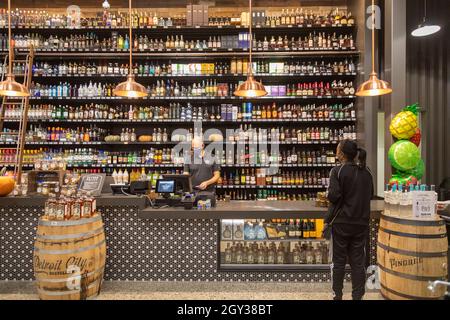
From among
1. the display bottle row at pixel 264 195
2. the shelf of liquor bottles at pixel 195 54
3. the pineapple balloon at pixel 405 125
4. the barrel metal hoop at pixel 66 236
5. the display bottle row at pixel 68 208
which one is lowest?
the barrel metal hoop at pixel 66 236

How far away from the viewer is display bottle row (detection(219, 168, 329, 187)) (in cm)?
569

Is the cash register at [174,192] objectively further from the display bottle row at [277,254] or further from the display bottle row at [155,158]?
the display bottle row at [155,158]

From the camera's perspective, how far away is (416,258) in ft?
9.39

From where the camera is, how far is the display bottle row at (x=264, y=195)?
584 cm

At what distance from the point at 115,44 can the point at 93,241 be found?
3.88 metres

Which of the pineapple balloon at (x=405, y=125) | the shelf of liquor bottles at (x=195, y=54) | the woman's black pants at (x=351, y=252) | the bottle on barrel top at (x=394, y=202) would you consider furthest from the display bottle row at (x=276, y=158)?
the woman's black pants at (x=351, y=252)

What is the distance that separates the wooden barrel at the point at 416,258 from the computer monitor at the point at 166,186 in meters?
2.26

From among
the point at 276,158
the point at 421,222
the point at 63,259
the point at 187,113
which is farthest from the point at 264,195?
the point at 63,259

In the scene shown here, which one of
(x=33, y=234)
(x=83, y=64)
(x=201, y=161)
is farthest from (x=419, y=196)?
(x=83, y=64)

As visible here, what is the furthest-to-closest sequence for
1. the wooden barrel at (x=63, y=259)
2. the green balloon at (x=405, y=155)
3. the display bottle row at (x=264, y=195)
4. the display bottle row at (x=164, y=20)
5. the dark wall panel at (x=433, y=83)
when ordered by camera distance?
the dark wall panel at (x=433, y=83) < the display bottle row at (x=264, y=195) < the display bottle row at (x=164, y=20) < the green balloon at (x=405, y=155) < the wooden barrel at (x=63, y=259)

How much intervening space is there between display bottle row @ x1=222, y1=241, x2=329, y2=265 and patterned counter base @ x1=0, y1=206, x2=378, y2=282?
0.42ft

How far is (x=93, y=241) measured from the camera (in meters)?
3.12

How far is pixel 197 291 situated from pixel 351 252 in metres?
1.60
